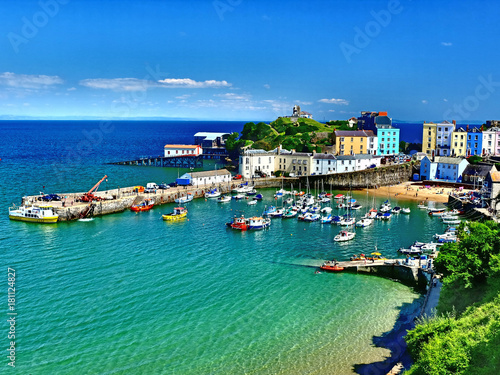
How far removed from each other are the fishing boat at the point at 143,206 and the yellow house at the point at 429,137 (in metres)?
68.5

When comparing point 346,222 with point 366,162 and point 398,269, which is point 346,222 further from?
point 366,162

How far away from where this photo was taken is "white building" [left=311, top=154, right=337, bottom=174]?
86.6m

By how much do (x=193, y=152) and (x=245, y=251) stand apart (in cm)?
7989

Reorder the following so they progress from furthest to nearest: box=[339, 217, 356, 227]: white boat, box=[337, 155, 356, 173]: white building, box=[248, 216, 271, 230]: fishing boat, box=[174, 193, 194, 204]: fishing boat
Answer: box=[337, 155, 356, 173]: white building < box=[174, 193, 194, 204]: fishing boat < box=[339, 217, 356, 227]: white boat < box=[248, 216, 271, 230]: fishing boat

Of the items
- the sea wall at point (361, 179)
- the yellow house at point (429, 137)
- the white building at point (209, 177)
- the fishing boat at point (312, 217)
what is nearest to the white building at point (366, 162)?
the sea wall at point (361, 179)

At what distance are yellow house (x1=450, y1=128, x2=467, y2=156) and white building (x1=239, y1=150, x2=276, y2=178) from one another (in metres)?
41.4

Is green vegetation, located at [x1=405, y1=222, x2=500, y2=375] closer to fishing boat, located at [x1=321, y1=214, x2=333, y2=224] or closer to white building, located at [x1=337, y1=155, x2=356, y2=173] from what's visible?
fishing boat, located at [x1=321, y1=214, x2=333, y2=224]

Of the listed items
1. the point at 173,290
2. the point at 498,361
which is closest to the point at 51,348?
the point at 173,290

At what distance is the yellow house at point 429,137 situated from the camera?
103m

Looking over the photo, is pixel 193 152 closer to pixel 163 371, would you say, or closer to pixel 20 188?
pixel 20 188

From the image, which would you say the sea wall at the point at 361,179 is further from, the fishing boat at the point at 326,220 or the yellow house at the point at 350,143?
the fishing boat at the point at 326,220

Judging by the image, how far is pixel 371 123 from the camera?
11000cm

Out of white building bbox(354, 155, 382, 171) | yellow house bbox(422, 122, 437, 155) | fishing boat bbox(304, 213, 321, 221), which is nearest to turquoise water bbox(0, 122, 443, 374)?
fishing boat bbox(304, 213, 321, 221)

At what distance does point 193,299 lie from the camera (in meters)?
32.6
